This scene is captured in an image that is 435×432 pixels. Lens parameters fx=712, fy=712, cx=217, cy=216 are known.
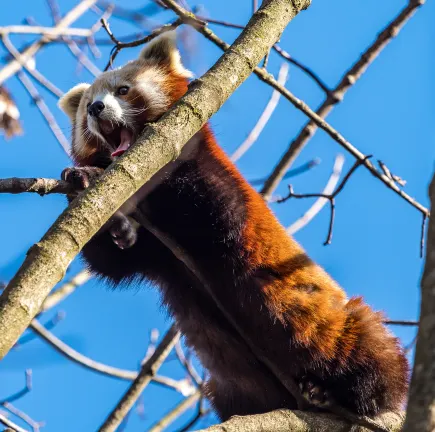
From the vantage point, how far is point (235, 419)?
297 cm

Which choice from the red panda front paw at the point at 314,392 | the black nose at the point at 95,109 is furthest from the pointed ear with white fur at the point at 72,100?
the red panda front paw at the point at 314,392

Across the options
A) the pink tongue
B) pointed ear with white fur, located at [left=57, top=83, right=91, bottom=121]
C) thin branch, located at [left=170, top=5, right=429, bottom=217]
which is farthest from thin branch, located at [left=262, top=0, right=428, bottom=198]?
pointed ear with white fur, located at [left=57, top=83, right=91, bottom=121]

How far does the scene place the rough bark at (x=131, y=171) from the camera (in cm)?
198

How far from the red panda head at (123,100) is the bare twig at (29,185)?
1.65m

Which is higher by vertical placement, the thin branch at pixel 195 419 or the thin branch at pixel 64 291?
the thin branch at pixel 64 291

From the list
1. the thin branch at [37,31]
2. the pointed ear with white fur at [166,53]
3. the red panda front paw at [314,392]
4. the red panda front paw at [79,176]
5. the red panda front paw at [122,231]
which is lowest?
the red panda front paw at [79,176]

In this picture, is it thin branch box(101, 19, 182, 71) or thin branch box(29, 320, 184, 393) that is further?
thin branch box(29, 320, 184, 393)

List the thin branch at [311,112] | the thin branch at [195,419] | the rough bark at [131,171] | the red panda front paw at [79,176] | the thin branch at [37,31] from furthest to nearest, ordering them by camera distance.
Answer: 1. the thin branch at [37,31]
2. the thin branch at [195,419]
3. the thin branch at [311,112]
4. the red panda front paw at [79,176]
5. the rough bark at [131,171]

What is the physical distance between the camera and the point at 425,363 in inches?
74.2

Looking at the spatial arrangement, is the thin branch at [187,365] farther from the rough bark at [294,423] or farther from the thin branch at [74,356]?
the rough bark at [294,423]

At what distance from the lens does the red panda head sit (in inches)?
185

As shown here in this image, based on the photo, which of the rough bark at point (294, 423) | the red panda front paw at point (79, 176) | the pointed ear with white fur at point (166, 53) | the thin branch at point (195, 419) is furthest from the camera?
the pointed ear with white fur at point (166, 53)

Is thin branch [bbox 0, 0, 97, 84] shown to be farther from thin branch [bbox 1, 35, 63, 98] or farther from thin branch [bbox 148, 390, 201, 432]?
thin branch [bbox 148, 390, 201, 432]

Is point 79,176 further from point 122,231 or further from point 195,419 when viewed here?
point 195,419
